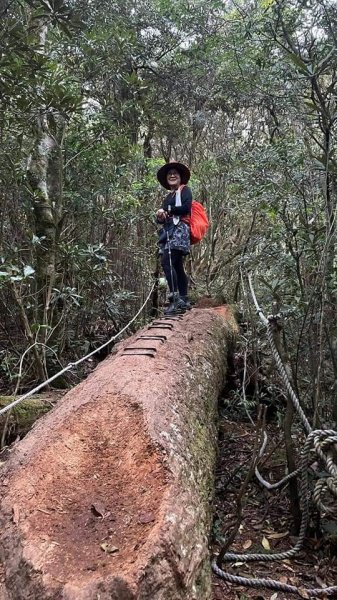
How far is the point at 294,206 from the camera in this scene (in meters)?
4.05

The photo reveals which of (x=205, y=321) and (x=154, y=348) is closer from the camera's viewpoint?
(x=154, y=348)

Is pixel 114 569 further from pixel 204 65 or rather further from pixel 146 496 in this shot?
pixel 204 65

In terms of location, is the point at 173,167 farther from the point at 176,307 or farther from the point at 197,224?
the point at 176,307

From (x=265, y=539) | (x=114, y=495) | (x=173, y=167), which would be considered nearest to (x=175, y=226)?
(x=173, y=167)

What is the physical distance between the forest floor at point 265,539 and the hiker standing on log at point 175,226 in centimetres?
202

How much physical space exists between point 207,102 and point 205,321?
226 inches

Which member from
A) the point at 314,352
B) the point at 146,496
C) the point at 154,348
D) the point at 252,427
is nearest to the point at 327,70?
the point at 314,352

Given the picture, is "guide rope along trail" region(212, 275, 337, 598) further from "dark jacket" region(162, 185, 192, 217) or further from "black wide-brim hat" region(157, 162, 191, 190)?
"black wide-brim hat" region(157, 162, 191, 190)

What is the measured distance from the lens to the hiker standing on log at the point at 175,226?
16.5ft

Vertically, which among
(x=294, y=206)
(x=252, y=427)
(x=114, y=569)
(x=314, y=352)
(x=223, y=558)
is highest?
(x=294, y=206)

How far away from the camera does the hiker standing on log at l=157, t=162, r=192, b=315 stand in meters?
5.04

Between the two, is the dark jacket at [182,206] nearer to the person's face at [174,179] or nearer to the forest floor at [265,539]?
the person's face at [174,179]

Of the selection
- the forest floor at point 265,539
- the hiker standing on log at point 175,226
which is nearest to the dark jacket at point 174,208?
the hiker standing on log at point 175,226

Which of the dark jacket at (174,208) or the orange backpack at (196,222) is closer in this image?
the dark jacket at (174,208)
